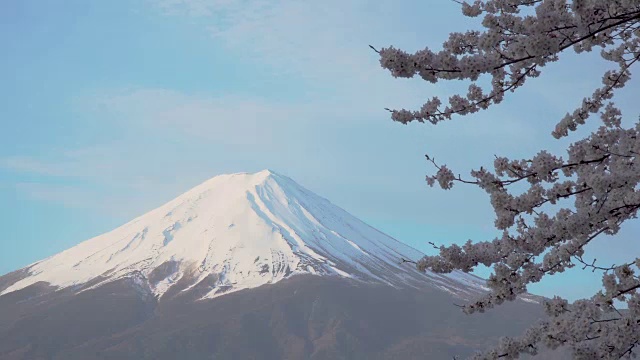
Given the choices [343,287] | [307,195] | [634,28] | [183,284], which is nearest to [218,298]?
[183,284]

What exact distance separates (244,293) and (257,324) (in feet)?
34.9

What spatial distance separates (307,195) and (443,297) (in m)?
43.3

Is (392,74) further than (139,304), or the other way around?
(139,304)

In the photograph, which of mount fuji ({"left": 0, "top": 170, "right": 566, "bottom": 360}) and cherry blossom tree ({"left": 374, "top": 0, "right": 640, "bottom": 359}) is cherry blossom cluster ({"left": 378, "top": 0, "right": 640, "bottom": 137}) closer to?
cherry blossom tree ({"left": 374, "top": 0, "right": 640, "bottom": 359})

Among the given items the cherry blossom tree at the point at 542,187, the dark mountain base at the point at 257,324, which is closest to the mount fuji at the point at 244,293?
the dark mountain base at the point at 257,324

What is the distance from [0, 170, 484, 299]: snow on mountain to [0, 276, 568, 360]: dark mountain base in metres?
5.00

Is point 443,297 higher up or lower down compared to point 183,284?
higher up

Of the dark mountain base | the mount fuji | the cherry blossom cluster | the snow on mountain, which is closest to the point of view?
the cherry blossom cluster

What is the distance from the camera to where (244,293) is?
152625 millimetres

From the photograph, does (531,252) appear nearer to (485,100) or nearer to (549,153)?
(549,153)

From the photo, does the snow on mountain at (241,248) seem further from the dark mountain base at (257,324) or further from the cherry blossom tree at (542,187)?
the cherry blossom tree at (542,187)

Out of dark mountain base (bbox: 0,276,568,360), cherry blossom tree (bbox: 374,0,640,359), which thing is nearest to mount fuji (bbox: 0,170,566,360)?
dark mountain base (bbox: 0,276,568,360)

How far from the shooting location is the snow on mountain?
15775cm

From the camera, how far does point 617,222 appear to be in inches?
237
